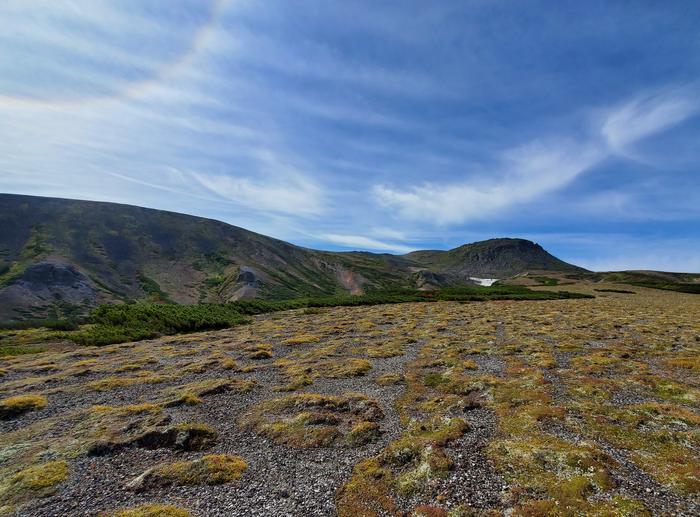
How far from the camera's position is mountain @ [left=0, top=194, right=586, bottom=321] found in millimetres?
81188

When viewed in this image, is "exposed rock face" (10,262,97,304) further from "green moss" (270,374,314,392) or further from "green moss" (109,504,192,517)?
"green moss" (109,504,192,517)

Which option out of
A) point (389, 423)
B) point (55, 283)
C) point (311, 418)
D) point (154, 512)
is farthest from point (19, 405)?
point (55, 283)

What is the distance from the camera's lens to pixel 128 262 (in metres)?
112

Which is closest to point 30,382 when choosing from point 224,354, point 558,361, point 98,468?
point 224,354

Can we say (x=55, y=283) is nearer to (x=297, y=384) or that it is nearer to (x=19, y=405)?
(x=19, y=405)

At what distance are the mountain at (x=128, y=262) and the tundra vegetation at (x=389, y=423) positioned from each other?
258 feet

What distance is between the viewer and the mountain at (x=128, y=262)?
266 feet

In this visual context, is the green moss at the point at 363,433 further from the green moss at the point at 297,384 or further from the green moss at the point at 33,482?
the green moss at the point at 33,482

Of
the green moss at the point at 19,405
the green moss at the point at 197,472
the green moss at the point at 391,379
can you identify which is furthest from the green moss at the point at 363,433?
the green moss at the point at 19,405

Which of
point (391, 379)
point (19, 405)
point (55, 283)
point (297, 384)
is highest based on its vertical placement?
point (391, 379)

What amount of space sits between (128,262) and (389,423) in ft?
439

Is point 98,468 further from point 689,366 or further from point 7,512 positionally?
point 689,366

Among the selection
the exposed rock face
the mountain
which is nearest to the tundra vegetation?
the exposed rock face

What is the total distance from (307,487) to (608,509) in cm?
769
